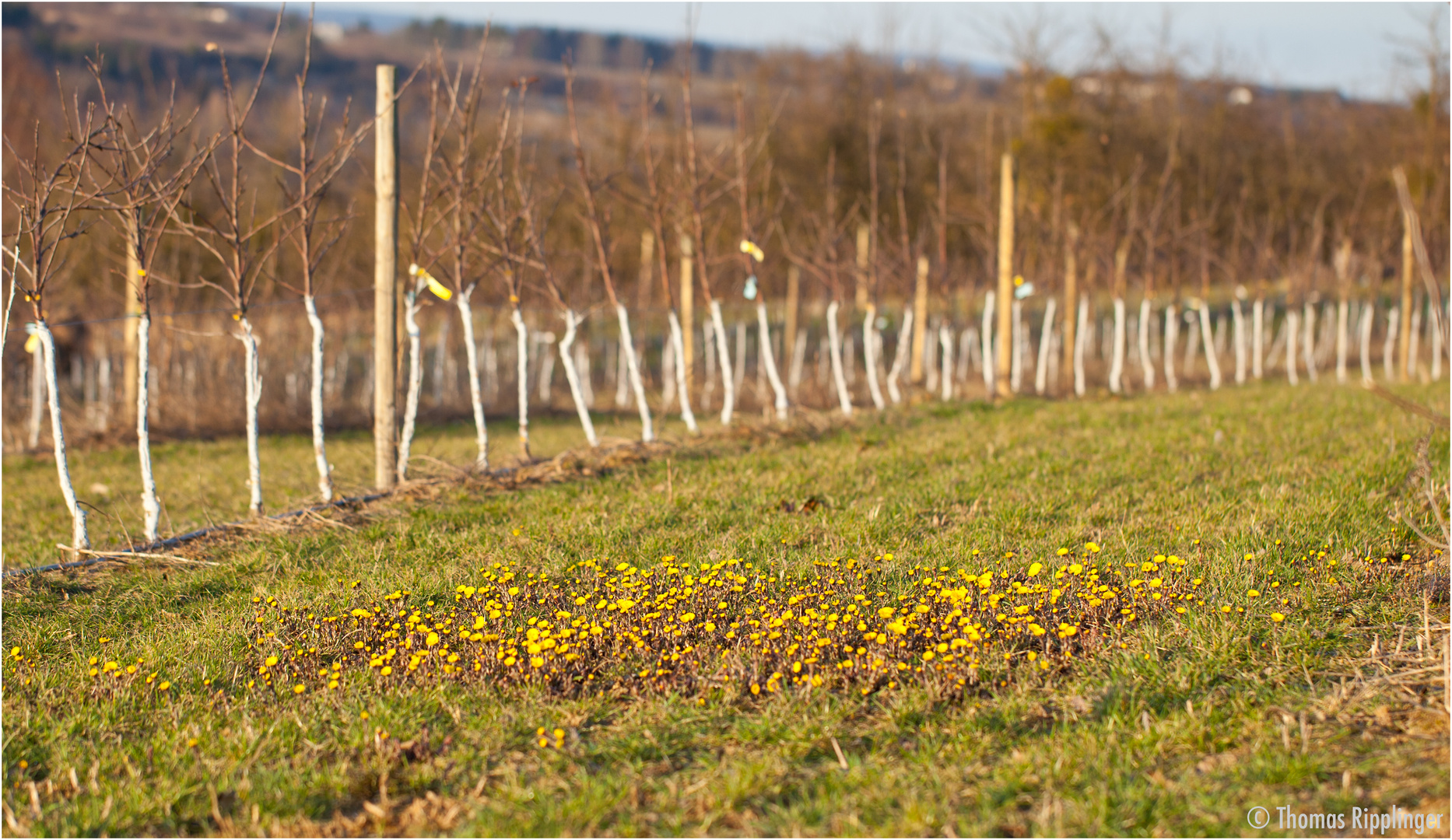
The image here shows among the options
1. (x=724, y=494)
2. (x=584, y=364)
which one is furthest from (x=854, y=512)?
(x=584, y=364)

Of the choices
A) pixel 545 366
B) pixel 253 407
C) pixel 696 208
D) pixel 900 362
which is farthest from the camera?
pixel 545 366

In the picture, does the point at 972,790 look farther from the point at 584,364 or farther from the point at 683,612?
the point at 584,364

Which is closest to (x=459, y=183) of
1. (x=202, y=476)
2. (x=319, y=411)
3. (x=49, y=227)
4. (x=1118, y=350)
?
(x=319, y=411)

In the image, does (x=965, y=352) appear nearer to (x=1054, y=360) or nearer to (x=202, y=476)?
(x=1054, y=360)

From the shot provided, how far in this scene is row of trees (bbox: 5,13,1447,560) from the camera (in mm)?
6039

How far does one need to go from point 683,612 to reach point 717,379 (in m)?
13.1

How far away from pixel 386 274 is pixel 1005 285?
7.58 m

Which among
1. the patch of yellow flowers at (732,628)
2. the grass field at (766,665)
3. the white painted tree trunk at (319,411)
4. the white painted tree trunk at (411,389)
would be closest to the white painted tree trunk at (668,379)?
the white painted tree trunk at (411,389)

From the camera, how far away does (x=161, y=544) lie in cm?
554

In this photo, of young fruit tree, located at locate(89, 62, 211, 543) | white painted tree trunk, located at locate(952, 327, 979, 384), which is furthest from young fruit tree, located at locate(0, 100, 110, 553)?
white painted tree trunk, located at locate(952, 327, 979, 384)

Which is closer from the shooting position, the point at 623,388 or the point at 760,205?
the point at 760,205

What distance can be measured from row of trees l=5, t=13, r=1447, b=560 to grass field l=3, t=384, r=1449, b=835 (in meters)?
1.31

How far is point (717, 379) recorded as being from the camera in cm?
1723

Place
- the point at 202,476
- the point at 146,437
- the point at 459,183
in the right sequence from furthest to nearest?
the point at 202,476
the point at 459,183
the point at 146,437
